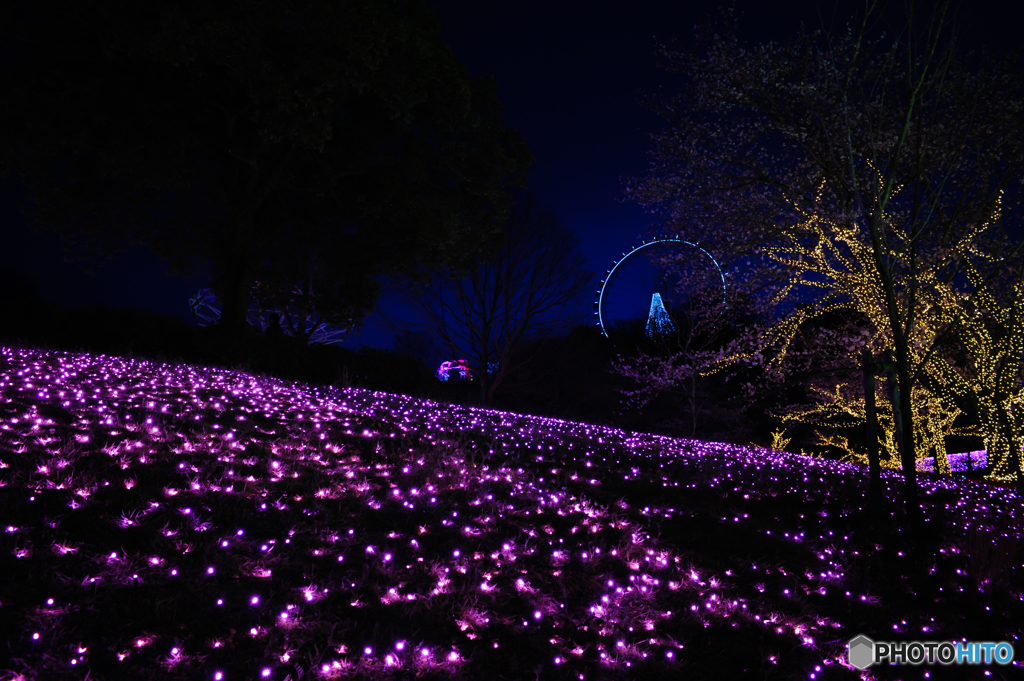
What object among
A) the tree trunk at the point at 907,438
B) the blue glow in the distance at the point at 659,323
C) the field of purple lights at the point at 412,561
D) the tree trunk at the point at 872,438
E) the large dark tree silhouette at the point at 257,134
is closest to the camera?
the field of purple lights at the point at 412,561

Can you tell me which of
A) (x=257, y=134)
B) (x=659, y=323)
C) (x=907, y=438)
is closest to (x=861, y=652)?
(x=907, y=438)

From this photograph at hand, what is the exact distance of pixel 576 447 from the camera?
22.9ft

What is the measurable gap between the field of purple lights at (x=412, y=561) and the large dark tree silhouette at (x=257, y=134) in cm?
645

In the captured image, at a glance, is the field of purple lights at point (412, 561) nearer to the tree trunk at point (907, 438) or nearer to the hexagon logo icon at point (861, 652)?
the hexagon logo icon at point (861, 652)

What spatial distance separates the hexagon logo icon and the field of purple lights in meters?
0.05

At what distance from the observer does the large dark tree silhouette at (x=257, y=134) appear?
923cm

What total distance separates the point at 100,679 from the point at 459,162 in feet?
39.4

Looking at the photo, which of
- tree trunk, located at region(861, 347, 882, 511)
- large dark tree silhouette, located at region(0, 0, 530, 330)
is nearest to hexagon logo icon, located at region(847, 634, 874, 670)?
tree trunk, located at region(861, 347, 882, 511)

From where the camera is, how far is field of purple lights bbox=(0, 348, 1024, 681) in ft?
7.93

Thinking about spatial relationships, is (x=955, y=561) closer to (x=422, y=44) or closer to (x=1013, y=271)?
(x=1013, y=271)

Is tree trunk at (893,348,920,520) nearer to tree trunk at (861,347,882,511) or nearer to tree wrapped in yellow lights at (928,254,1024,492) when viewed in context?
tree trunk at (861,347,882,511)

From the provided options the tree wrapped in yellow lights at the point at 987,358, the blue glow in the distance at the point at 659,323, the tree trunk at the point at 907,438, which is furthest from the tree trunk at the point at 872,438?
the blue glow in the distance at the point at 659,323

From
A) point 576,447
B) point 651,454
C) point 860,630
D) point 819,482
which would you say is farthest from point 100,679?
point 819,482

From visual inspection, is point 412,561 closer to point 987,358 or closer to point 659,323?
point 987,358
